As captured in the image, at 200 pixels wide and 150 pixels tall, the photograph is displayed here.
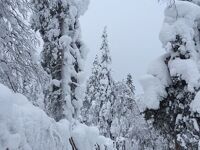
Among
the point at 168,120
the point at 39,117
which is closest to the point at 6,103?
the point at 39,117

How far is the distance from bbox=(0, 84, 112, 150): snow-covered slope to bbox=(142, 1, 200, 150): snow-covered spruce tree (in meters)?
9.54

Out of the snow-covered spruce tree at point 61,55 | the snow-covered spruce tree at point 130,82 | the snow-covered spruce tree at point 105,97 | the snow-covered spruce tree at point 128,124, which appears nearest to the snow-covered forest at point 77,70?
the snow-covered spruce tree at point 61,55

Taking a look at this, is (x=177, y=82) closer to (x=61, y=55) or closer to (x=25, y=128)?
(x=61, y=55)

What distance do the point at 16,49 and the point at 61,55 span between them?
9877 millimetres

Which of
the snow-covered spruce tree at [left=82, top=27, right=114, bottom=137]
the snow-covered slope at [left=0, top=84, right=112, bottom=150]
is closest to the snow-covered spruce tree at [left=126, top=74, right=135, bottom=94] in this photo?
the snow-covered spruce tree at [left=82, top=27, right=114, bottom=137]

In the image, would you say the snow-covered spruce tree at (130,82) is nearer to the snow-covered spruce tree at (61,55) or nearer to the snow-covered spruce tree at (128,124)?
the snow-covered spruce tree at (128,124)

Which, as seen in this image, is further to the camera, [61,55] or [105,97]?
[105,97]

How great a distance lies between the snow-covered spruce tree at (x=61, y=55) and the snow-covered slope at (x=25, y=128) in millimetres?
12000

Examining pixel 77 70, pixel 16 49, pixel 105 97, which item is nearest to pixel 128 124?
pixel 105 97

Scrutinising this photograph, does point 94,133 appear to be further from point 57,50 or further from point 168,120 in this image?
point 57,50

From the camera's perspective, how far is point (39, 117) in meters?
3.37

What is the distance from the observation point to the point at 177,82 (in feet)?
43.9

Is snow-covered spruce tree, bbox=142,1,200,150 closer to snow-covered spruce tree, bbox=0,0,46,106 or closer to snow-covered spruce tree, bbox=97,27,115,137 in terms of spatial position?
snow-covered spruce tree, bbox=0,0,46,106

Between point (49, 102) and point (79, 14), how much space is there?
3.92 metres
